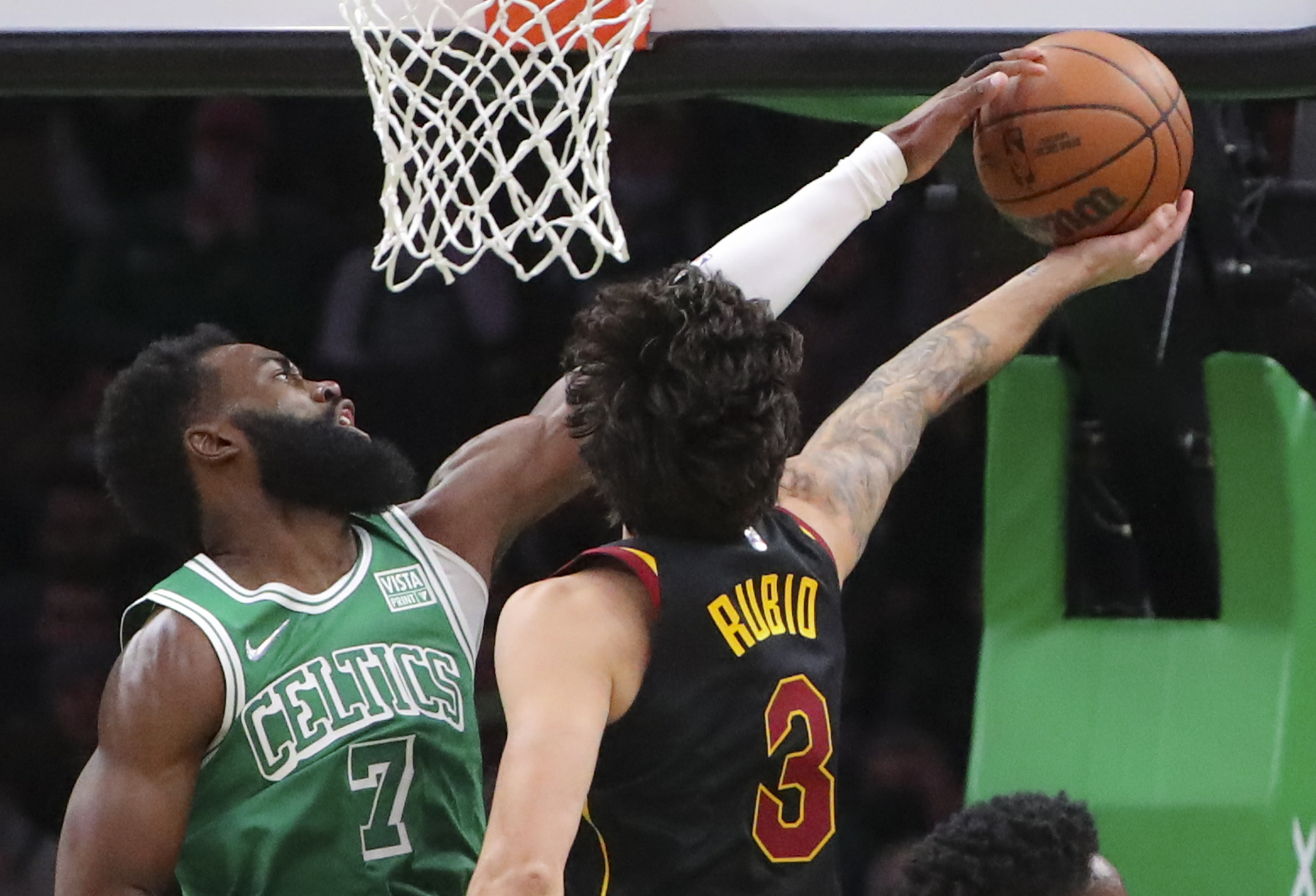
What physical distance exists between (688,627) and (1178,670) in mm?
1820

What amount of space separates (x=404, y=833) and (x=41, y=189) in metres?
3.28

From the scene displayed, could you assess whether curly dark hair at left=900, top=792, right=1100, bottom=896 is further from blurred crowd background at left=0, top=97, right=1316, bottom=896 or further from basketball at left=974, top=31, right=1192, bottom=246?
blurred crowd background at left=0, top=97, right=1316, bottom=896

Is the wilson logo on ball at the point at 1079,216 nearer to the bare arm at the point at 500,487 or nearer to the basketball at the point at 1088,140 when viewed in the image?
the basketball at the point at 1088,140

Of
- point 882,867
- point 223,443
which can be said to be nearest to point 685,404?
point 223,443

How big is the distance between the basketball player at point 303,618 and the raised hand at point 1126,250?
26cm

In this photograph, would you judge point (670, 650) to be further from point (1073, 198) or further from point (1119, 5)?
point (1119, 5)

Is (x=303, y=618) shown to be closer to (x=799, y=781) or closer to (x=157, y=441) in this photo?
(x=157, y=441)

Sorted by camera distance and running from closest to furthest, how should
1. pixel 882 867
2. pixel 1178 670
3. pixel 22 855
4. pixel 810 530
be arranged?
pixel 810 530, pixel 1178 670, pixel 882 867, pixel 22 855

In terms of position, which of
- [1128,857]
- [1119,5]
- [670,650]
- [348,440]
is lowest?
[1128,857]

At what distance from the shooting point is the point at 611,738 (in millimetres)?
1852

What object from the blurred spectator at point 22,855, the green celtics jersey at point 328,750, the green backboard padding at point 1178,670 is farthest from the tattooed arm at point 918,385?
the blurred spectator at point 22,855

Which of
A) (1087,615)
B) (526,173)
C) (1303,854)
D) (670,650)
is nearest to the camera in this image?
(670,650)

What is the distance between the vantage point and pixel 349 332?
4992 millimetres

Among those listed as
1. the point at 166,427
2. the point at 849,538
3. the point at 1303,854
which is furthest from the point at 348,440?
the point at 1303,854
